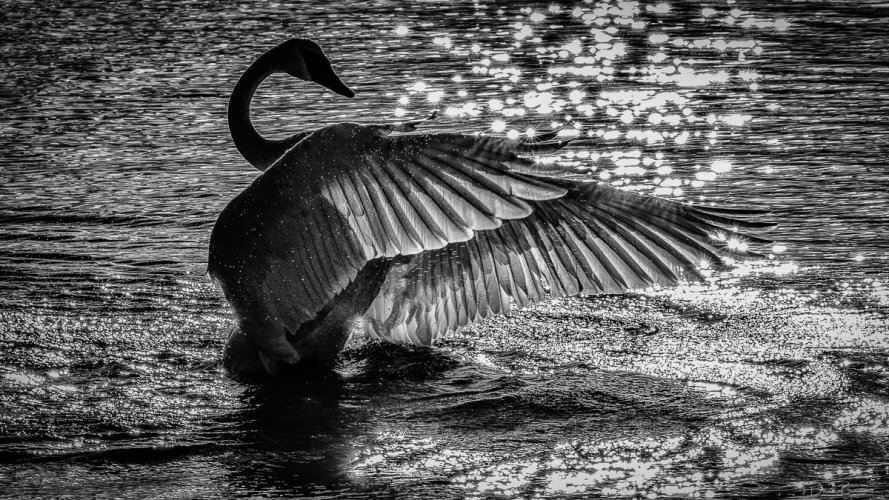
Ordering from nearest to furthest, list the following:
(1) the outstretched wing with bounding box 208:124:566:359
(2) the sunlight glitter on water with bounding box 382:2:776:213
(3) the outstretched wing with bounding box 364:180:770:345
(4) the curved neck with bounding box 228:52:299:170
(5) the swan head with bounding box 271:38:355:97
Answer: (1) the outstretched wing with bounding box 208:124:566:359 → (3) the outstretched wing with bounding box 364:180:770:345 → (4) the curved neck with bounding box 228:52:299:170 → (5) the swan head with bounding box 271:38:355:97 → (2) the sunlight glitter on water with bounding box 382:2:776:213

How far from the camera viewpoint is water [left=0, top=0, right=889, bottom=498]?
5199mm

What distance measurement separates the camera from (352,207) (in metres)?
5.26

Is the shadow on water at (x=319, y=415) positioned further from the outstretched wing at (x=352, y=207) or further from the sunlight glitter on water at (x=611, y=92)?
the sunlight glitter on water at (x=611, y=92)

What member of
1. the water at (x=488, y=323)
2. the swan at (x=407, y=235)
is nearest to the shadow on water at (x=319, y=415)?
the water at (x=488, y=323)

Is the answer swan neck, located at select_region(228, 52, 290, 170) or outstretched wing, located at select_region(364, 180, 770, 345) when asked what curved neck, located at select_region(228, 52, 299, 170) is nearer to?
swan neck, located at select_region(228, 52, 290, 170)

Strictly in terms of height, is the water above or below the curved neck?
below

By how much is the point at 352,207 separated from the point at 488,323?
2009mm

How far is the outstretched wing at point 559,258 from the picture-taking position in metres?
5.66

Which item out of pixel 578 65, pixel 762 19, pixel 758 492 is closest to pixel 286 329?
pixel 758 492

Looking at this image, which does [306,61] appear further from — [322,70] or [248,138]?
[248,138]

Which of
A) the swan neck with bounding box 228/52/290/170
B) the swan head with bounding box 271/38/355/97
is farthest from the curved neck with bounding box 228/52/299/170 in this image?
the swan head with bounding box 271/38/355/97

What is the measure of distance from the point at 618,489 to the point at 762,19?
10.2 metres

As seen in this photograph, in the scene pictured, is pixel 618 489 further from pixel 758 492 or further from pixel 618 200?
pixel 618 200

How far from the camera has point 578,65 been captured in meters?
12.5
